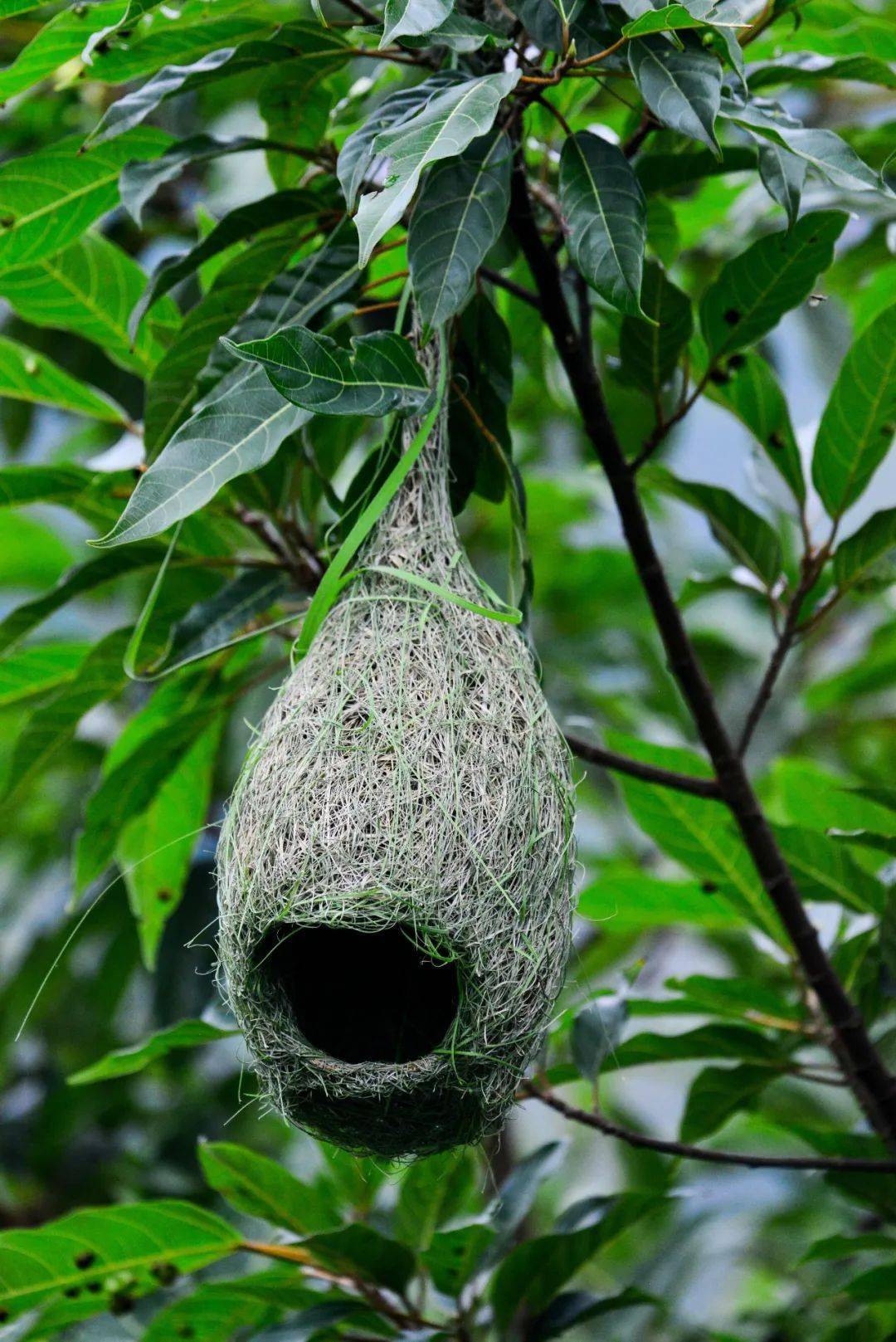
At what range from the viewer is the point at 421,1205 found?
5.06 feet

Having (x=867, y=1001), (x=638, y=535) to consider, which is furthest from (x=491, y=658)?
(x=867, y=1001)

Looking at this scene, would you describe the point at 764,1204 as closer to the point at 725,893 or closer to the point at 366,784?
the point at 725,893

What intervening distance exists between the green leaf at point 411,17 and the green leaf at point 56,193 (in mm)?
491

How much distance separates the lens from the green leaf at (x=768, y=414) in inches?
58.1

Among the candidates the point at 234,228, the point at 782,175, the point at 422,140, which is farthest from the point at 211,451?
the point at 782,175

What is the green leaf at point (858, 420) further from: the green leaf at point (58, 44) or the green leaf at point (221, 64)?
the green leaf at point (58, 44)

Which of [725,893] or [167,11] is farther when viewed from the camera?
[725,893]

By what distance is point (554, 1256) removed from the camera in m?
1.48

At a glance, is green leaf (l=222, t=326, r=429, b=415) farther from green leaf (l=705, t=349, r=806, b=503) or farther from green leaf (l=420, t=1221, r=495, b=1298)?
green leaf (l=420, t=1221, r=495, b=1298)

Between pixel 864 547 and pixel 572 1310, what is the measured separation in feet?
2.86

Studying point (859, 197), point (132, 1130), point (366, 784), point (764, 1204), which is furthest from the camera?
point (132, 1130)

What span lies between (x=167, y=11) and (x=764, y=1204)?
1799 millimetres

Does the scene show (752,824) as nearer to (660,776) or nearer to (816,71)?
(660,776)

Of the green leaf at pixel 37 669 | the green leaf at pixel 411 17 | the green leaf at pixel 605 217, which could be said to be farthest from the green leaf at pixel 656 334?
the green leaf at pixel 37 669
